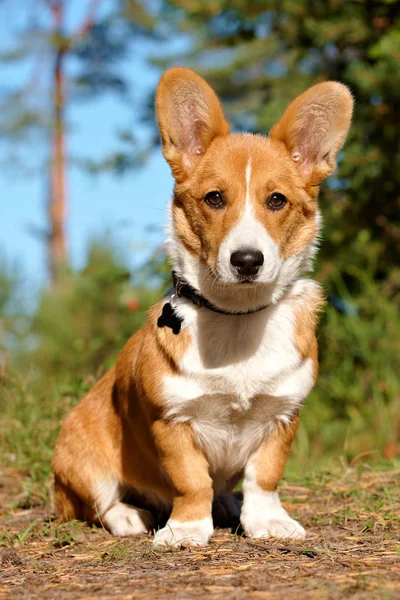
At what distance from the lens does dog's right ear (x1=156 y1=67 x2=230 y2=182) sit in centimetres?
374

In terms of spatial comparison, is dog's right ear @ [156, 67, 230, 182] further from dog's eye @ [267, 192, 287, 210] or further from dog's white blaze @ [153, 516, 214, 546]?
dog's white blaze @ [153, 516, 214, 546]

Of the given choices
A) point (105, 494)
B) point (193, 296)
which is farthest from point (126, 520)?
point (193, 296)

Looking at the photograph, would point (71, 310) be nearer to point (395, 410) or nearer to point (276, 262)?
point (395, 410)

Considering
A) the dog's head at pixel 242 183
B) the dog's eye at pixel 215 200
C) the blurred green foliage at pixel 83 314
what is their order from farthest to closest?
the blurred green foliage at pixel 83 314 → the dog's eye at pixel 215 200 → the dog's head at pixel 242 183

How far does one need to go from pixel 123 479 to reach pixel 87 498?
207 millimetres

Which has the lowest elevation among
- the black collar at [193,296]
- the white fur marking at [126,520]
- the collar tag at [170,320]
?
the white fur marking at [126,520]

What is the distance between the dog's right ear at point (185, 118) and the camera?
3.74m

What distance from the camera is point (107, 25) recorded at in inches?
657

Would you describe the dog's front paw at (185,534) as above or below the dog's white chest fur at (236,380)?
below

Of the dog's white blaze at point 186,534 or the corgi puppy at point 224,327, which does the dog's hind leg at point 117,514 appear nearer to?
the corgi puppy at point 224,327

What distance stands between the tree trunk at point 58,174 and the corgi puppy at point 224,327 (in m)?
12.5

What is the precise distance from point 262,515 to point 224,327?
86 cm

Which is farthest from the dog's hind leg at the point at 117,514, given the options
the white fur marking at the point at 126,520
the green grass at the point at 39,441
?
the green grass at the point at 39,441

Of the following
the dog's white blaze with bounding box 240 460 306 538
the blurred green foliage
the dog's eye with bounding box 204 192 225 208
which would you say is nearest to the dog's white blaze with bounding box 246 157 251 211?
the dog's eye with bounding box 204 192 225 208
